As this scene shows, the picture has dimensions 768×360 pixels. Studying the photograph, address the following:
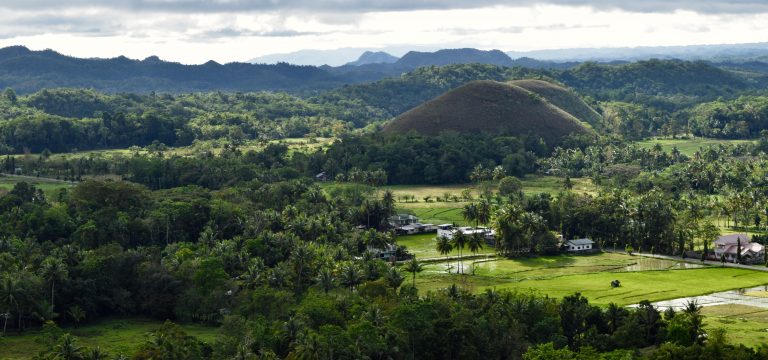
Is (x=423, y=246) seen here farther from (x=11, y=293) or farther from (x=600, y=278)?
(x=11, y=293)

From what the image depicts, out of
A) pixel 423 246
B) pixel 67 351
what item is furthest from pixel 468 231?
pixel 67 351

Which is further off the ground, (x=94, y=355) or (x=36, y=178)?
(x=36, y=178)

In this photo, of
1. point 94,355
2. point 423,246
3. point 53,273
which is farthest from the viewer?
point 423,246

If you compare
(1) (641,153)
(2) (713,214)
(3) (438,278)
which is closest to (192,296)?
(3) (438,278)

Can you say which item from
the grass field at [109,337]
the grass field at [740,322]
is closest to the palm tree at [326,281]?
the grass field at [109,337]

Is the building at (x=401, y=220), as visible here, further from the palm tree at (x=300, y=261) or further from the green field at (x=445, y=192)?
the palm tree at (x=300, y=261)

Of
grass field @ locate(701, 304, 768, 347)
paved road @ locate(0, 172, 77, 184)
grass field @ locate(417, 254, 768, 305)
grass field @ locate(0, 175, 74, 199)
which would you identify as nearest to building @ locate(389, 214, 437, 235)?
grass field @ locate(417, 254, 768, 305)

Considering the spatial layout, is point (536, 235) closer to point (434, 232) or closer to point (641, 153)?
point (434, 232)
